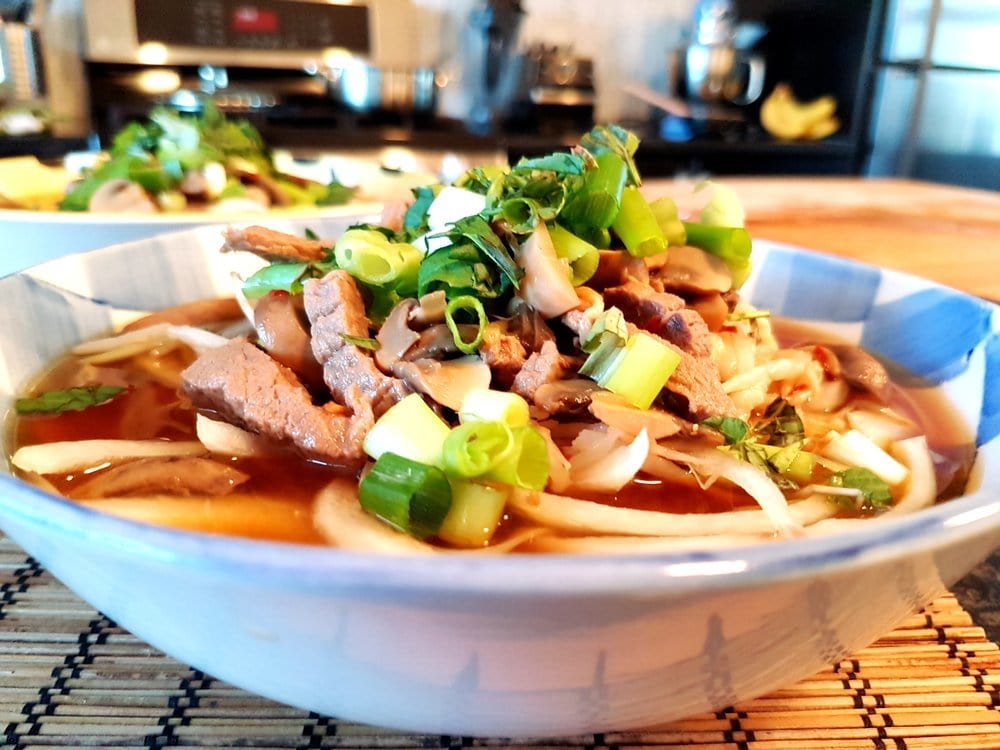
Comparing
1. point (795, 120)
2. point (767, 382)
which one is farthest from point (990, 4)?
point (767, 382)

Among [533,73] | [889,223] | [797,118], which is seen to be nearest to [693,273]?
[889,223]

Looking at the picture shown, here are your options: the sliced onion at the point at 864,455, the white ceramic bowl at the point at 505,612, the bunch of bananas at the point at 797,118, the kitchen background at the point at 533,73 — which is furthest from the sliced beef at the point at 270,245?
the bunch of bananas at the point at 797,118

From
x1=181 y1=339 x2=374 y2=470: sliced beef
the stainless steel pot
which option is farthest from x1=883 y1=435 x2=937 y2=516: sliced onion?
the stainless steel pot

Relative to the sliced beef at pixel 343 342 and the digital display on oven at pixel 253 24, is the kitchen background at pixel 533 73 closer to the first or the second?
the digital display on oven at pixel 253 24

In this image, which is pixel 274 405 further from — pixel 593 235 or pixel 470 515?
pixel 593 235

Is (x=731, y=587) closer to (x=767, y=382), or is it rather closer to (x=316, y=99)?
(x=767, y=382)

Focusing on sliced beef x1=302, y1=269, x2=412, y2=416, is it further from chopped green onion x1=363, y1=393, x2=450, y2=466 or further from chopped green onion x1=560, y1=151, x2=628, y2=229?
chopped green onion x1=560, y1=151, x2=628, y2=229
